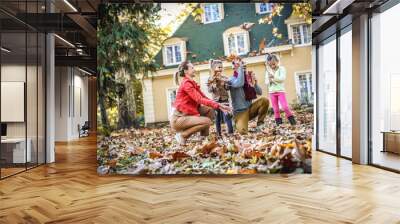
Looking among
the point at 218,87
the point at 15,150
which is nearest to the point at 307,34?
the point at 218,87

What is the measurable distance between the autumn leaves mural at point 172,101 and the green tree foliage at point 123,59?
0.05 ft

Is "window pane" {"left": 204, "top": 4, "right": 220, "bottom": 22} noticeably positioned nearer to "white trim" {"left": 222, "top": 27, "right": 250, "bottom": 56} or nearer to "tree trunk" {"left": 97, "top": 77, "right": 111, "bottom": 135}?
"white trim" {"left": 222, "top": 27, "right": 250, "bottom": 56}

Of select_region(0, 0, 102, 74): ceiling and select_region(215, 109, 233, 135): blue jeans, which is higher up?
select_region(0, 0, 102, 74): ceiling

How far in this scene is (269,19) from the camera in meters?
6.45

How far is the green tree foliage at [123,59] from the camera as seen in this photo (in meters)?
6.46

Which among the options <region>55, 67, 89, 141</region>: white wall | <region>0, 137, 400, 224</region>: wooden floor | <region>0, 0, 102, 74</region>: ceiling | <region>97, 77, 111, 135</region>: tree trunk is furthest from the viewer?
<region>55, 67, 89, 141</region>: white wall

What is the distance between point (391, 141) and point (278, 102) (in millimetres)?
2359

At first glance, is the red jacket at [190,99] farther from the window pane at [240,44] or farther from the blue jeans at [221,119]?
the window pane at [240,44]

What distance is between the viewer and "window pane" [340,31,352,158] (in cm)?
857

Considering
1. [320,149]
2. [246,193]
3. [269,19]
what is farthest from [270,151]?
[320,149]

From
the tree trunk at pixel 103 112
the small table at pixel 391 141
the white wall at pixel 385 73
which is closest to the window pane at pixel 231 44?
the tree trunk at pixel 103 112

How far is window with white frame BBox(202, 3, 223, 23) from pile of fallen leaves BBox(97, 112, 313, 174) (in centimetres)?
188

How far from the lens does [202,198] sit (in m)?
4.79

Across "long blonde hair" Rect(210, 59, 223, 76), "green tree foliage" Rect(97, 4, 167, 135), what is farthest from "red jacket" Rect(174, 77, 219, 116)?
"green tree foliage" Rect(97, 4, 167, 135)
